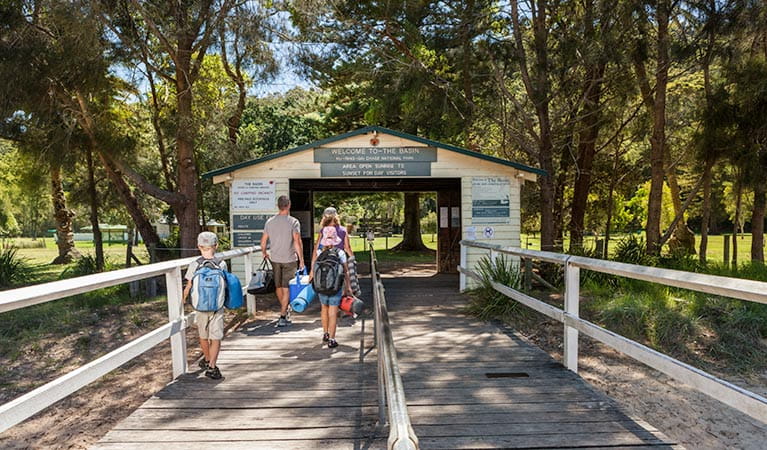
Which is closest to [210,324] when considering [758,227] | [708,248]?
[758,227]

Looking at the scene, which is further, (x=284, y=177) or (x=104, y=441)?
(x=284, y=177)

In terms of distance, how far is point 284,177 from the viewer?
11.3 meters

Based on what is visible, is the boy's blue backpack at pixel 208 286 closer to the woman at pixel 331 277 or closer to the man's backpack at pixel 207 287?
the man's backpack at pixel 207 287

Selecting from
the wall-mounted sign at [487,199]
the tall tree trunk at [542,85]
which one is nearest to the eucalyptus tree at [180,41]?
the wall-mounted sign at [487,199]

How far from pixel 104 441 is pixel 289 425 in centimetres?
121

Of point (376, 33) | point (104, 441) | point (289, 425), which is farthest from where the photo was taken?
point (376, 33)

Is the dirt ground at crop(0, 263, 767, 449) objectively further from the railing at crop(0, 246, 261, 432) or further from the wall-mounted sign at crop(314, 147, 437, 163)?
the wall-mounted sign at crop(314, 147, 437, 163)

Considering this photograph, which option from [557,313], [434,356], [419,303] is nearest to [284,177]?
[419,303]

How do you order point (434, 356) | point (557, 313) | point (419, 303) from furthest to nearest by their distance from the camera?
point (419, 303), point (434, 356), point (557, 313)

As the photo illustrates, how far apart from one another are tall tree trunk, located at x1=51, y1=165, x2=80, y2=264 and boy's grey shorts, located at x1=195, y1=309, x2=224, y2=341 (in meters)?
19.4

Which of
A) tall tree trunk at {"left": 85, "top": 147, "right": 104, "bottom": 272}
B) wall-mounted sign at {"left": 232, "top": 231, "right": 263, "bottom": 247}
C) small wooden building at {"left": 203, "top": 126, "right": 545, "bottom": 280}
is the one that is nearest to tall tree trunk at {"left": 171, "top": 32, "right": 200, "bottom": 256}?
wall-mounted sign at {"left": 232, "top": 231, "right": 263, "bottom": 247}

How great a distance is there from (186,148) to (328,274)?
9574 mm

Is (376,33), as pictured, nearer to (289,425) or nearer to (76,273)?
(76,273)

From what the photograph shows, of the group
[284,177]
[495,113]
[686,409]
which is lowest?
[686,409]
